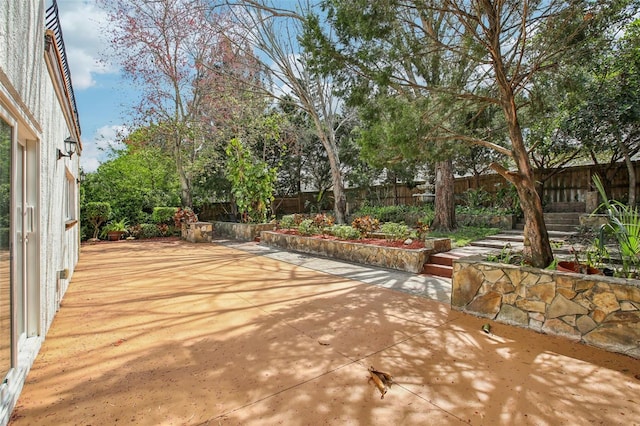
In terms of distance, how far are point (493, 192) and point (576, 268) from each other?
9.76 metres

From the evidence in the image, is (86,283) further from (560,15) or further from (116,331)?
(560,15)

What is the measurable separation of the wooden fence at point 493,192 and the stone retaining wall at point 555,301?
289 centimetres

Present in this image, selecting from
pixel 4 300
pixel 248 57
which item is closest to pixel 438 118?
pixel 4 300

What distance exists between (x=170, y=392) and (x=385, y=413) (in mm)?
1558

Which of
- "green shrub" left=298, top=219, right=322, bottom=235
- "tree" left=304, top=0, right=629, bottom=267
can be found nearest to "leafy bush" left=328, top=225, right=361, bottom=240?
"green shrub" left=298, top=219, right=322, bottom=235

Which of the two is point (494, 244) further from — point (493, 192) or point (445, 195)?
point (493, 192)

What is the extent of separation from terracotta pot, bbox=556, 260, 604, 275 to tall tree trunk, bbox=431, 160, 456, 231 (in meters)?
6.37

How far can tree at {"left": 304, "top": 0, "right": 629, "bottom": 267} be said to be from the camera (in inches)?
176

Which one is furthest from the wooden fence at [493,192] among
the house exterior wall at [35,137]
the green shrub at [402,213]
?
the house exterior wall at [35,137]

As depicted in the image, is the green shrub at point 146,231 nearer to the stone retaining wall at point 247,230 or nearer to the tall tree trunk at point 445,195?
the stone retaining wall at point 247,230

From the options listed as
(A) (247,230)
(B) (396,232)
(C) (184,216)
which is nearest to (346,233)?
(B) (396,232)

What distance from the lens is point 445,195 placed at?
10562 mm

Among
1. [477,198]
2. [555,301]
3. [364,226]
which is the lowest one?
[555,301]

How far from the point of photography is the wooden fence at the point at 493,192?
10.5m
